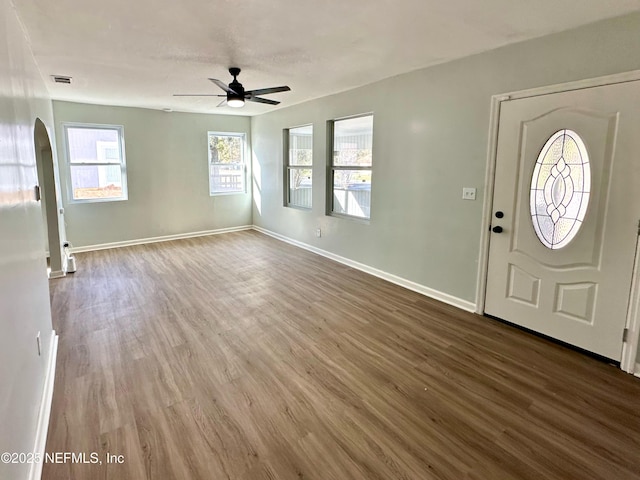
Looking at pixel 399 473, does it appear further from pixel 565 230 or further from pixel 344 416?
pixel 565 230

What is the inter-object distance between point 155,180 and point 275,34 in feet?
15.7

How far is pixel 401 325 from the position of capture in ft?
11.1

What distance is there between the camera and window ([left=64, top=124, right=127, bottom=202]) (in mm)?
5906

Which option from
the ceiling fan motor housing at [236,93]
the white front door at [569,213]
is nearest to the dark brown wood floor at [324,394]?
the white front door at [569,213]

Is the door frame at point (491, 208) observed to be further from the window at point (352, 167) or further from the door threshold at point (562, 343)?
the window at point (352, 167)

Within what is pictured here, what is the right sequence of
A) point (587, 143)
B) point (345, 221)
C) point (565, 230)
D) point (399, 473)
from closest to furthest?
point (399, 473), point (587, 143), point (565, 230), point (345, 221)

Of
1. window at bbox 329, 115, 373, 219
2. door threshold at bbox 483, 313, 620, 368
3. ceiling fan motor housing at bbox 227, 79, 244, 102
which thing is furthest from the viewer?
window at bbox 329, 115, 373, 219

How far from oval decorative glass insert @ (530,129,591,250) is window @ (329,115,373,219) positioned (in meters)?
2.20

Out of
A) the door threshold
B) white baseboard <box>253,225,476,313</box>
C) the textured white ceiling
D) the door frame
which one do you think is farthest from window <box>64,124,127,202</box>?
the door threshold

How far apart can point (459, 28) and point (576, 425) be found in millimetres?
2883

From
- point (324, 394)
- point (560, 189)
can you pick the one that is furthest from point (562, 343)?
point (324, 394)

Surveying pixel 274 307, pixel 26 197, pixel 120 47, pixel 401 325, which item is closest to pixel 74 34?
pixel 120 47

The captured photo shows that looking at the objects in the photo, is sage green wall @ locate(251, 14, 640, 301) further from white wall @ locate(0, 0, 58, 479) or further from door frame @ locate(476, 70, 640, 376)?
white wall @ locate(0, 0, 58, 479)

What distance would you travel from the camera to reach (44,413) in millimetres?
2076
